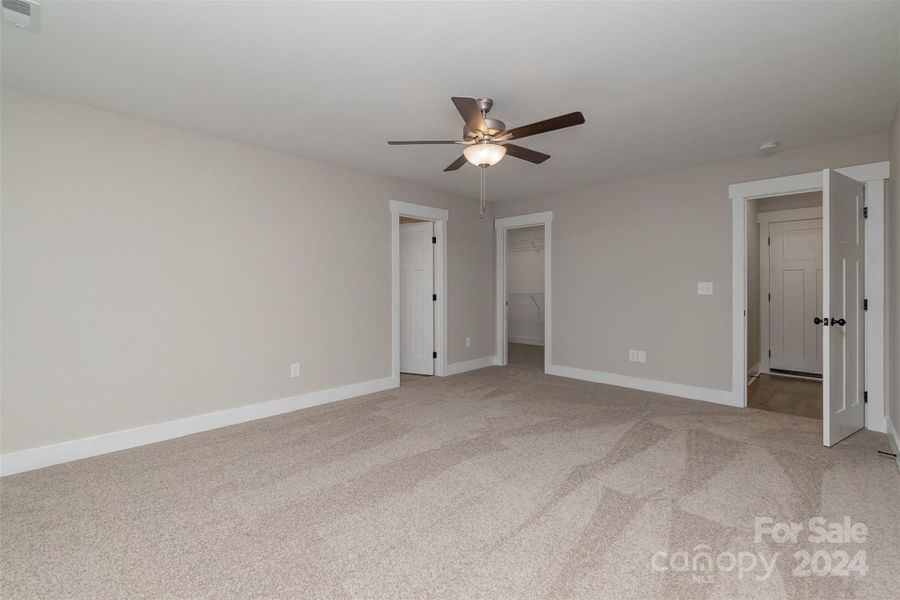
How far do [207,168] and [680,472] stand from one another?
4.19 meters

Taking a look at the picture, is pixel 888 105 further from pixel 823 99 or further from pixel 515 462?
pixel 515 462

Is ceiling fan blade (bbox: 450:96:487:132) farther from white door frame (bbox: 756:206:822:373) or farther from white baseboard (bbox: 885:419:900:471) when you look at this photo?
white door frame (bbox: 756:206:822:373)

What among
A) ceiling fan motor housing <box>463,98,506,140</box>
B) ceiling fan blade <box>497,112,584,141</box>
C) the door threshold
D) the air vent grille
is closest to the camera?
the air vent grille

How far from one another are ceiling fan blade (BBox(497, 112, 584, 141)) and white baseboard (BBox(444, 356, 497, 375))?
3.47 metres

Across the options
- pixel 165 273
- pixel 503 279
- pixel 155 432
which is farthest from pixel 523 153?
pixel 155 432

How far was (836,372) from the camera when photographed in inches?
120

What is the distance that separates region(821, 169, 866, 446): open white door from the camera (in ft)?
9.61

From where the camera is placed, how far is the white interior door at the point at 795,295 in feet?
17.5

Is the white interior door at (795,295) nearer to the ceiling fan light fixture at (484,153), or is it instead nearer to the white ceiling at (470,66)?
the white ceiling at (470,66)

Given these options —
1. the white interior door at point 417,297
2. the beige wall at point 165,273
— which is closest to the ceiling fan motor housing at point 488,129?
the beige wall at point 165,273

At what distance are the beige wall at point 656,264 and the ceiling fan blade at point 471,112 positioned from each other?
3.00m

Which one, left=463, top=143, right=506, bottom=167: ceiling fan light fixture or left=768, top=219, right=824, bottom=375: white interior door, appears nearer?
left=463, top=143, right=506, bottom=167: ceiling fan light fixture

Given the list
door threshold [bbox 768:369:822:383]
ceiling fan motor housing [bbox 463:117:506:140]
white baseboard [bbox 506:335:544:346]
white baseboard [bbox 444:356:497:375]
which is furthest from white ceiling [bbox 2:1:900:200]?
white baseboard [bbox 506:335:544:346]

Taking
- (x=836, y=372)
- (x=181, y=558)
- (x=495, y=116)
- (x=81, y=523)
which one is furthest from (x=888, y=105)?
(x=81, y=523)
